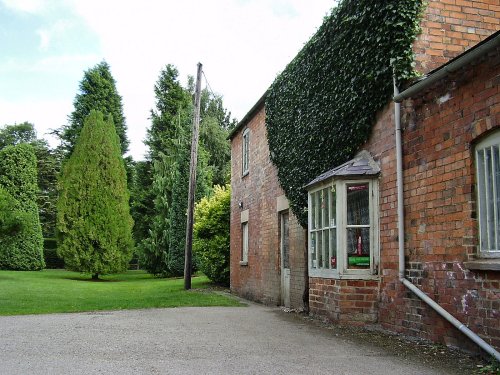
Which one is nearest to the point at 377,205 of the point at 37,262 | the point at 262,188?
the point at 262,188

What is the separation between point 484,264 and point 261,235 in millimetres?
9114

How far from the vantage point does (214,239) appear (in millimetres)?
19422

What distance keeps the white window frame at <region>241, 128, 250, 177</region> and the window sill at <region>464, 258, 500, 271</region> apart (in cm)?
1056

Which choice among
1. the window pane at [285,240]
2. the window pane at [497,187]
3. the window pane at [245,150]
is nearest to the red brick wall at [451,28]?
the window pane at [497,187]

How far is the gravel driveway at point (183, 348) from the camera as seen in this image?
5.44m

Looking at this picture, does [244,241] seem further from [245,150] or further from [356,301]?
[356,301]

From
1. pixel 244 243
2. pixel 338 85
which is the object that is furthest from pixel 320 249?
pixel 244 243

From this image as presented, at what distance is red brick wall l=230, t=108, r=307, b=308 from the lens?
11.5 meters

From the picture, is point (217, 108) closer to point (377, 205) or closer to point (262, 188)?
point (262, 188)

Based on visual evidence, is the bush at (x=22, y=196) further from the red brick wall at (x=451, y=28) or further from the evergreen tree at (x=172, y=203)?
the red brick wall at (x=451, y=28)

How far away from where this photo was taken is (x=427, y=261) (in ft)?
22.5

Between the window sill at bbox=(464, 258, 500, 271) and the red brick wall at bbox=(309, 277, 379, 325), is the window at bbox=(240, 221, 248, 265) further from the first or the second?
the window sill at bbox=(464, 258, 500, 271)

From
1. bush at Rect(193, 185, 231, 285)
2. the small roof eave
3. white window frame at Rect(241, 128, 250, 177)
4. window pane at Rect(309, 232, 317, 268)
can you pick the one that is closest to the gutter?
the small roof eave

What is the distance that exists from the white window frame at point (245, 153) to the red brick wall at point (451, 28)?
346 inches
